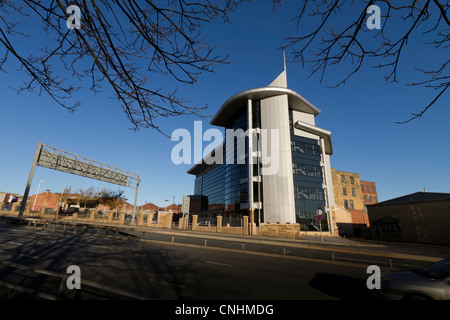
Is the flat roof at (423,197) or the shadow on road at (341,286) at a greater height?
the flat roof at (423,197)

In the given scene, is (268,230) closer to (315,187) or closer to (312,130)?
(315,187)

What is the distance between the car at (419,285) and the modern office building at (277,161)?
2877 cm

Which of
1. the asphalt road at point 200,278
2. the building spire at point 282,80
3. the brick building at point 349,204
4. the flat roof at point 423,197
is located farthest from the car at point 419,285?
the brick building at point 349,204

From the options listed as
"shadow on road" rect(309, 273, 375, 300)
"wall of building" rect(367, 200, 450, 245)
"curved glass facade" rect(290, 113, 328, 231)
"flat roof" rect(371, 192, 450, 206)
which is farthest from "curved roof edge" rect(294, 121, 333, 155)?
"shadow on road" rect(309, 273, 375, 300)

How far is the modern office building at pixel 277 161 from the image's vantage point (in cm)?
3678

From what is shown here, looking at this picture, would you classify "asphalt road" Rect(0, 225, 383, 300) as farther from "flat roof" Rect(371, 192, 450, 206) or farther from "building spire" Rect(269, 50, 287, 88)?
"building spire" Rect(269, 50, 287, 88)

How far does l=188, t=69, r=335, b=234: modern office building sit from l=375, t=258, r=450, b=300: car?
28767 mm

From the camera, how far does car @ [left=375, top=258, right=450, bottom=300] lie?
4109 millimetres

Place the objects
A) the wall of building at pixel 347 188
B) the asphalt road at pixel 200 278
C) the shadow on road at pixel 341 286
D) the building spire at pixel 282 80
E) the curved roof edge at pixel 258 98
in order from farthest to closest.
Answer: the wall of building at pixel 347 188 → the building spire at pixel 282 80 → the curved roof edge at pixel 258 98 → the shadow on road at pixel 341 286 → the asphalt road at pixel 200 278

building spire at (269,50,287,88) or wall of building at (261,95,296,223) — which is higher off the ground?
building spire at (269,50,287,88)

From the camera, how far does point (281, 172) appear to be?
3719 cm

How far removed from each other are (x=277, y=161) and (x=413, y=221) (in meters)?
22.0

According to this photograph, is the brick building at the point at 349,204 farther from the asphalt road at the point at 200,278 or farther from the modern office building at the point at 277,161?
the asphalt road at the point at 200,278

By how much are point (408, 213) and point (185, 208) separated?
112ft
